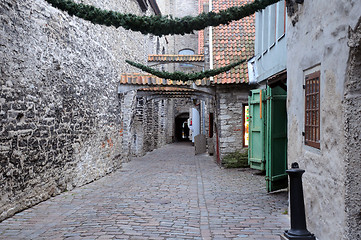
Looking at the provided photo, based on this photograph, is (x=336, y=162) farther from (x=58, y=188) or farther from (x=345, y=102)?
(x=58, y=188)

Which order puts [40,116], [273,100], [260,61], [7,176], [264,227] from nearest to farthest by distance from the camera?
[264,227] < [7,176] < [40,116] < [273,100] < [260,61]

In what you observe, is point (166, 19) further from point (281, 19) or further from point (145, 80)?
point (145, 80)

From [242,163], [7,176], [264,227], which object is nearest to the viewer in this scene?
→ [264,227]

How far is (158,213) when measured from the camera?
18.1 ft

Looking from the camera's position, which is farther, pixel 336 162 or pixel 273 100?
pixel 273 100

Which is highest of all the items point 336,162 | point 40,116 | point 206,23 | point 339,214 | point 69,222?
point 206,23

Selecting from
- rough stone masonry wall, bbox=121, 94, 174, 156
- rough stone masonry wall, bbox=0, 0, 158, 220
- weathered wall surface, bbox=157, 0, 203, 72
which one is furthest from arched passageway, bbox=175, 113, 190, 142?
rough stone masonry wall, bbox=0, 0, 158, 220

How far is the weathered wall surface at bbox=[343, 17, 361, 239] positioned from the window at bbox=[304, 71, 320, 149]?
0.83m

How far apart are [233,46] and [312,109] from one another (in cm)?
861

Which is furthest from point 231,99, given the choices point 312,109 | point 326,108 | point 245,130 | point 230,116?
point 326,108

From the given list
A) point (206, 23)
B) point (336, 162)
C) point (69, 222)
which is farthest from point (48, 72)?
point (336, 162)

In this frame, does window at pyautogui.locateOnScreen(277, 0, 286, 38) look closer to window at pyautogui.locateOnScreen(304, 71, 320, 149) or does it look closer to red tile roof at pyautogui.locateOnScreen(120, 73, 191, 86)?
window at pyautogui.locateOnScreen(304, 71, 320, 149)

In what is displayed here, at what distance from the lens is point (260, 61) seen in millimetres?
9602

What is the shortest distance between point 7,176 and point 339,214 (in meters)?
4.48
